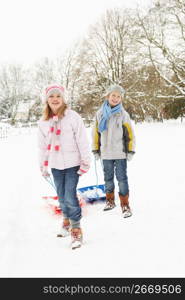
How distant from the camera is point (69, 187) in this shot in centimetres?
307

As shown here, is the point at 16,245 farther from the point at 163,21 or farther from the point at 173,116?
the point at 173,116

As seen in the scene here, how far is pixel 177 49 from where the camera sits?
18641 millimetres

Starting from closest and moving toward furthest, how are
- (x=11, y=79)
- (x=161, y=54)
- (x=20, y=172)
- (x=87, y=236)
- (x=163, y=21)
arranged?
(x=87, y=236) < (x=20, y=172) < (x=163, y=21) < (x=161, y=54) < (x=11, y=79)

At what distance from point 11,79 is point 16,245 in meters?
55.0

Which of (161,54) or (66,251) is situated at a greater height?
(161,54)

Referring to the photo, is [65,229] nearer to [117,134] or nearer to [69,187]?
[69,187]

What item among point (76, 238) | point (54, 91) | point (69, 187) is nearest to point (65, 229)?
point (76, 238)

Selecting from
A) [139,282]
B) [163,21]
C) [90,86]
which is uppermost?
[163,21]

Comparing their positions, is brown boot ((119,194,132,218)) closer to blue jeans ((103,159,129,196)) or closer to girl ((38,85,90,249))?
blue jeans ((103,159,129,196))

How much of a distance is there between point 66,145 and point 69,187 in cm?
43

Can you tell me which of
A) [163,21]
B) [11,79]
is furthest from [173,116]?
[11,79]

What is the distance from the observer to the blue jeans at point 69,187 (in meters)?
3.07

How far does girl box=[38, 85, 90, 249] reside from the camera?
301 centimetres

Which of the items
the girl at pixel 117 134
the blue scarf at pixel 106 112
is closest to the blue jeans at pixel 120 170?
the girl at pixel 117 134
